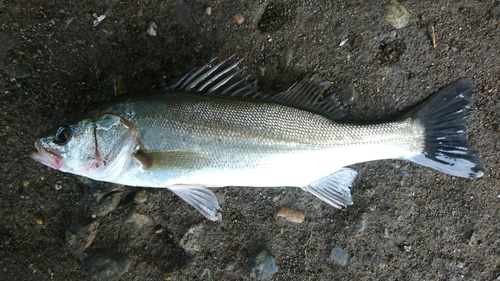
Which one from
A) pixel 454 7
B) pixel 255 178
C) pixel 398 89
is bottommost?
pixel 255 178

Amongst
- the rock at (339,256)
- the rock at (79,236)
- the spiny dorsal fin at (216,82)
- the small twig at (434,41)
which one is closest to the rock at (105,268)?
the rock at (79,236)

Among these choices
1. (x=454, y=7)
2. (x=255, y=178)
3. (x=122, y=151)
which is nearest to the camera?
(x=122, y=151)

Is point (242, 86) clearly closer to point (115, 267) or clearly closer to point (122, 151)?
point (122, 151)

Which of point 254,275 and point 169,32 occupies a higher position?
point 169,32

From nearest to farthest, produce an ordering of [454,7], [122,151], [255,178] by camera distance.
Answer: [122,151], [255,178], [454,7]

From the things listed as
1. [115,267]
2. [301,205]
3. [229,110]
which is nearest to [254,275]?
[301,205]

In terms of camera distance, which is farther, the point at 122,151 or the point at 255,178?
the point at 255,178
